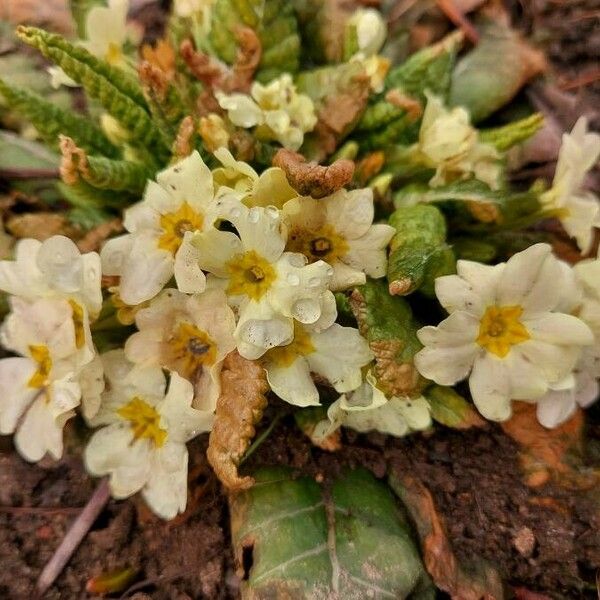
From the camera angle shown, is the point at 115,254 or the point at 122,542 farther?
the point at 122,542

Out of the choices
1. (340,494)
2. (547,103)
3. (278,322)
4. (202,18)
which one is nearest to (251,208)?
(278,322)

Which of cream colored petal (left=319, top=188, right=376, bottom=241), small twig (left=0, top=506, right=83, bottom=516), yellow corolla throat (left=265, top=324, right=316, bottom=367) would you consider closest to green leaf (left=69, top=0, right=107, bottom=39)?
cream colored petal (left=319, top=188, right=376, bottom=241)

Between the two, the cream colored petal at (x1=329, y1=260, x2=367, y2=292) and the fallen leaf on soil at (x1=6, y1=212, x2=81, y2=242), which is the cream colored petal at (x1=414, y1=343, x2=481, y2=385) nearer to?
the cream colored petal at (x1=329, y1=260, x2=367, y2=292)

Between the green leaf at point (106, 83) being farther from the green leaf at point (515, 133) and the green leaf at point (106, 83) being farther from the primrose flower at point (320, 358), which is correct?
the green leaf at point (515, 133)

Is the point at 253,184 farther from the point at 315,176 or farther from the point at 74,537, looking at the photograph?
the point at 74,537

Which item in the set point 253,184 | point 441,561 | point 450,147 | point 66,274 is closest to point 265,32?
point 450,147

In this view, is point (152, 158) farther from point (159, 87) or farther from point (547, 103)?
point (547, 103)
